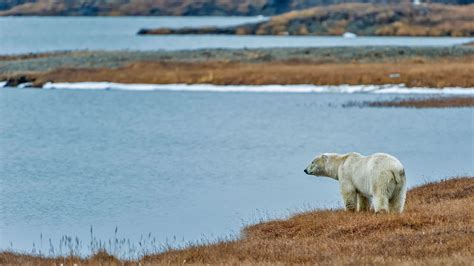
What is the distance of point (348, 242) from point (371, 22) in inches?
6010

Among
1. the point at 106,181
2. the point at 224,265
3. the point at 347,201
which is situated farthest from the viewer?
the point at 106,181

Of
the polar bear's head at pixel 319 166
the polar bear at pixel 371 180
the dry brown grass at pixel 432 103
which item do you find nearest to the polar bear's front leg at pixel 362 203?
the polar bear at pixel 371 180

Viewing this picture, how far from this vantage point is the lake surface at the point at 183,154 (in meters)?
25.2

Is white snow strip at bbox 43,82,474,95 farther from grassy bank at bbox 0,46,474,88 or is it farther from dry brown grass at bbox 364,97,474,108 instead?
dry brown grass at bbox 364,97,474,108

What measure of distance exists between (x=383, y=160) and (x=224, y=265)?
16.6 feet

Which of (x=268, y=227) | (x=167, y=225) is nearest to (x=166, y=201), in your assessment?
(x=167, y=225)

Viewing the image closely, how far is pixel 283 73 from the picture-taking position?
2665 inches

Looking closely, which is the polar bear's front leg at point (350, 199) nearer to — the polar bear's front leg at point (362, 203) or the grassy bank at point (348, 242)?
→ the polar bear's front leg at point (362, 203)

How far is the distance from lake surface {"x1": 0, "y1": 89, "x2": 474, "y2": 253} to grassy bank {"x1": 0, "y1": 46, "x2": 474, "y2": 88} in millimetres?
3015

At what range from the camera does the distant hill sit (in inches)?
6289

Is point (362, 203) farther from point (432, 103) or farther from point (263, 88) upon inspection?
point (263, 88)

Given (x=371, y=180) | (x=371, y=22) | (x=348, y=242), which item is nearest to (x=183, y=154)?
(x=371, y=180)

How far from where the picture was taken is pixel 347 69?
68.4m

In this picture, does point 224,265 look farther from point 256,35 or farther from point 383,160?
point 256,35
